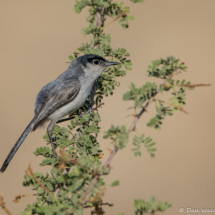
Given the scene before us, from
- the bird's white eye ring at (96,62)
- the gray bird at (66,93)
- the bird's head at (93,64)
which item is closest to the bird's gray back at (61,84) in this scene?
the gray bird at (66,93)

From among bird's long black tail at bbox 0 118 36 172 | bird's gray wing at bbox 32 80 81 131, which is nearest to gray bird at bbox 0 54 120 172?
bird's gray wing at bbox 32 80 81 131

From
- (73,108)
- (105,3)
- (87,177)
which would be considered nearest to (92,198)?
(87,177)

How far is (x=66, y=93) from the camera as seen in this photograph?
12.6 ft

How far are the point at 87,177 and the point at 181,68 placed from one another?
31.9 inches

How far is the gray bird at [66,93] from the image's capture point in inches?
145

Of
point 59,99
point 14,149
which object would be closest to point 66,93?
point 59,99

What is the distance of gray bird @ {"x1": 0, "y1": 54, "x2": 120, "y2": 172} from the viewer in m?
3.69

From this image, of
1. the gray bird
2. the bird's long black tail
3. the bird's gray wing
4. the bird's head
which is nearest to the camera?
the bird's long black tail

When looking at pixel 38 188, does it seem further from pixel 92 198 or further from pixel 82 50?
pixel 82 50

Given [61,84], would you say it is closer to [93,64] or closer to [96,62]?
[93,64]

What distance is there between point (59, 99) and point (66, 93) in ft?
0.44

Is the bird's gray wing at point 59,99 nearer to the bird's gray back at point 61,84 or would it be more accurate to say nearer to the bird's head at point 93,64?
the bird's gray back at point 61,84

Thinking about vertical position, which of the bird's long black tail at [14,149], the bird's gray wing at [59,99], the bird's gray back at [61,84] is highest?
the bird's gray back at [61,84]

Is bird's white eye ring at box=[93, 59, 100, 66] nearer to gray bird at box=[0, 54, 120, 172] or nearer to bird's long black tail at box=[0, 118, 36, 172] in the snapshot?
gray bird at box=[0, 54, 120, 172]
